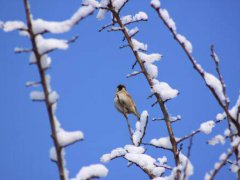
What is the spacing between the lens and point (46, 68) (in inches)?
60.6

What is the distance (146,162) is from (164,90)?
2.53ft

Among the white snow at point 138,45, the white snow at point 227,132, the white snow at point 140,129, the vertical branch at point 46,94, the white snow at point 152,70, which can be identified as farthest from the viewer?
the white snow at point 138,45

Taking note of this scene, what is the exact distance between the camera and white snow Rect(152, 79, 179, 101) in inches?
146

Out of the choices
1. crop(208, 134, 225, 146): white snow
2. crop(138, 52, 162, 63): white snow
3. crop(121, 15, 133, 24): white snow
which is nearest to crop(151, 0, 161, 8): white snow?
crop(208, 134, 225, 146): white snow

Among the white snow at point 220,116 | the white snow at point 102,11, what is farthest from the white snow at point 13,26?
the white snow at point 102,11

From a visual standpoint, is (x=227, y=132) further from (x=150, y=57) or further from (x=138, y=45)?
(x=138, y=45)

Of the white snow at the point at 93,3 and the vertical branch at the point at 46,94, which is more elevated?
the white snow at the point at 93,3

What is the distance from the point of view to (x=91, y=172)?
188 cm

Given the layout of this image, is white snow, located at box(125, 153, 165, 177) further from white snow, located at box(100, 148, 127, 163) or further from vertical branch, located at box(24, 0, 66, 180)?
vertical branch, located at box(24, 0, 66, 180)

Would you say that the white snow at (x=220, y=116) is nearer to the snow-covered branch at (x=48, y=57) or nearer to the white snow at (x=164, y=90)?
the white snow at (x=164, y=90)

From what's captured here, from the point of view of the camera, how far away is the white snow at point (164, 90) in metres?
3.71

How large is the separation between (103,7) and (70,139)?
371cm

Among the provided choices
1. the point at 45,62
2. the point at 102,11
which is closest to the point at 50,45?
the point at 45,62

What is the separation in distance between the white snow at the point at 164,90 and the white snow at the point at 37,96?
2.23 metres
